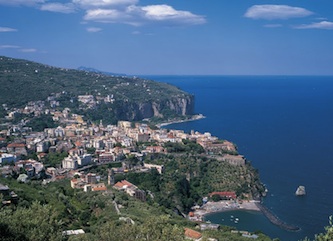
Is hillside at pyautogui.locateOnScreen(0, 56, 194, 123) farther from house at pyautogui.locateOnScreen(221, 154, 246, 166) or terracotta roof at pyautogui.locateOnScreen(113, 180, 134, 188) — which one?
terracotta roof at pyautogui.locateOnScreen(113, 180, 134, 188)

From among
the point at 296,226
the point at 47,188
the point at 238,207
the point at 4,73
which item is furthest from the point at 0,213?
the point at 4,73

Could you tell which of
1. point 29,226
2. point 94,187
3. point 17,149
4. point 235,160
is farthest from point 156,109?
point 29,226

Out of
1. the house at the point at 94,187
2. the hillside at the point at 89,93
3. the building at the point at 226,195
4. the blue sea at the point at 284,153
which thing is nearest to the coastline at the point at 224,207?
the blue sea at the point at 284,153

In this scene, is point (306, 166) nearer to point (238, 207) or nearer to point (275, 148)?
point (275, 148)

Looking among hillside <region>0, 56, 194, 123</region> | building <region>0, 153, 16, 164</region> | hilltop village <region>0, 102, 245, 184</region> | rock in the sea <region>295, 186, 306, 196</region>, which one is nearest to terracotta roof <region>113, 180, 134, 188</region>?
hilltop village <region>0, 102, 245, 184</region>

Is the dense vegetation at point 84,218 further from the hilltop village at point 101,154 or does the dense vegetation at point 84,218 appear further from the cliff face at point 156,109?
the cliff face at point 156,109

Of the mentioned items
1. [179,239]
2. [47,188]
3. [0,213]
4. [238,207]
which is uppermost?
[0,213]

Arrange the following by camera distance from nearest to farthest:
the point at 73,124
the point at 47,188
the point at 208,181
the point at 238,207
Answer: the point at 47,188 → the point at 238,207 → the point at 208,181 → the point at 73,124

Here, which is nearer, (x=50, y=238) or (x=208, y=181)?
(x=50, y=238)
